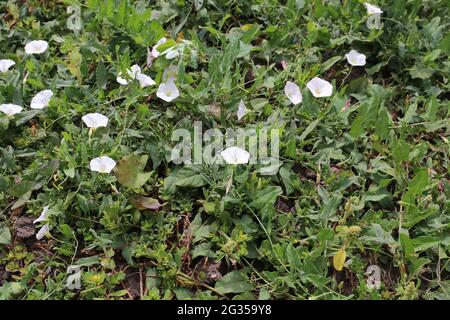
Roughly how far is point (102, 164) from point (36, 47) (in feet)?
2.78

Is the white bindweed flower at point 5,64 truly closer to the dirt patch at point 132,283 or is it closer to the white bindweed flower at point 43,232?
the white bindweed flower at point 43,232

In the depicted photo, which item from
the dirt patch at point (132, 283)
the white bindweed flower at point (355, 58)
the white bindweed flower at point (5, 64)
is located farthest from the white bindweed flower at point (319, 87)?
the white bindweed flower at point (5, 64)

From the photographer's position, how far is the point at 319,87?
2.46 metres

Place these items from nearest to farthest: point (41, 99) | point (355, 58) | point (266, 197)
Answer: point (266, 197)
point (41, 99)
point (355, 58)

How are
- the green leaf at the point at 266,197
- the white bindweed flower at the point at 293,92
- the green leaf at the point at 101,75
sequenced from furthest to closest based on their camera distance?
the green leaf at the point at 101,75
the white bindweed flower at the point at 293,92
the green leaf at the point at 266,197

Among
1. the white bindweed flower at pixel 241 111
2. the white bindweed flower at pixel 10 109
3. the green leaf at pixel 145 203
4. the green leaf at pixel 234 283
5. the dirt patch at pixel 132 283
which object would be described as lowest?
the dirt patch at pixel 132 283

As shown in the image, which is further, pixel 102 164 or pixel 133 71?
pixel 133 71

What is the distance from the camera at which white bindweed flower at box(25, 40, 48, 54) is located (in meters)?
2.60

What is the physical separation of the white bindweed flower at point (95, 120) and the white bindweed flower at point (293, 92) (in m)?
0.80

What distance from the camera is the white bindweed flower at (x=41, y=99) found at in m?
2.38

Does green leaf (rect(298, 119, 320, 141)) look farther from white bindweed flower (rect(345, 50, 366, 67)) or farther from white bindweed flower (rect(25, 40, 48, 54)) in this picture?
white bindweed flower (rect(25, 40, 48, 54))

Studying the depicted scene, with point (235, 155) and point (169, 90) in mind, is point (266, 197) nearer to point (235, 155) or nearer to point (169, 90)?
point (235, 155)

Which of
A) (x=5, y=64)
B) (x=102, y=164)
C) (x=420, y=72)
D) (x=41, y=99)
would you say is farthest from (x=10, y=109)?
(x=420, y=72)

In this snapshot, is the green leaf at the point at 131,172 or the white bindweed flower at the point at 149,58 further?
the white bindweed flower at the point at 149,58
